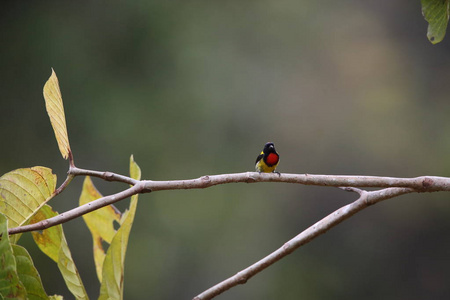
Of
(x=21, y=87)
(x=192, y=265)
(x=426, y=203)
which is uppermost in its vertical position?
(x=21, y=87)

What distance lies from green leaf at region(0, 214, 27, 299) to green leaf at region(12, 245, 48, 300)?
0.06 meters

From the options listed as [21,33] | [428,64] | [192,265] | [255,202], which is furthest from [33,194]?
[428,64]

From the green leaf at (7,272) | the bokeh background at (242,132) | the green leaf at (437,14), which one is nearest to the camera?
the green leaf at (7,272)

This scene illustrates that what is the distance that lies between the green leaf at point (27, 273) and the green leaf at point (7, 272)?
64 mm

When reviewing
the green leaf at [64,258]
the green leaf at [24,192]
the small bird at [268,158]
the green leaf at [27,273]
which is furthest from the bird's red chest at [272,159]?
the green leaf at [27,273]

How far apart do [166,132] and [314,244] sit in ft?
11.8

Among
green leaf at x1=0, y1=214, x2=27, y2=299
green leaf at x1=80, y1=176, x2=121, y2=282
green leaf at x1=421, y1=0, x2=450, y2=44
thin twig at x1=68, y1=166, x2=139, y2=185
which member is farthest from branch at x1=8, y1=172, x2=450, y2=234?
green leaf at x1=421, y1=0, x2=450, y2=44

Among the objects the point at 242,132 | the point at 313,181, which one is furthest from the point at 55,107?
the point at 242,132

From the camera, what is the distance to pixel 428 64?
11.4 metres

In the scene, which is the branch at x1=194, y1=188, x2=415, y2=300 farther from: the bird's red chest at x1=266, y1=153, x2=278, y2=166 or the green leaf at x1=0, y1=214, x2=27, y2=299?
the bird's red chest at x1=266, y1=153, x2=278, y2=166

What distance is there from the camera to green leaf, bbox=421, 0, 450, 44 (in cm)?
172

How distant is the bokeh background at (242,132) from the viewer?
9.64 metres

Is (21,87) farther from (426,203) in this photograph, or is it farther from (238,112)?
→ (426,203)

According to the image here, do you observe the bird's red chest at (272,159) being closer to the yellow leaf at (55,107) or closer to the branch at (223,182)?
the branch at (223,182)
